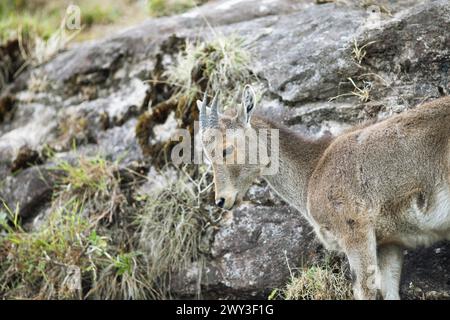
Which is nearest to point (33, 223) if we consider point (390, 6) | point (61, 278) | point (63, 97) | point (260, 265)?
point (61, 278)

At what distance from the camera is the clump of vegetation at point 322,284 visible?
6957mm

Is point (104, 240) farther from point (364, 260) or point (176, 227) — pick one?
point (364, 260)

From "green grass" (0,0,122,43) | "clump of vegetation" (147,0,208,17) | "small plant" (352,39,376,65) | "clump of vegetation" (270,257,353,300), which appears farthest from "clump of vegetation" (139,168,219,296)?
"green grass" (0,0,122,43)

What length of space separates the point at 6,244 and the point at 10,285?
0.50 m

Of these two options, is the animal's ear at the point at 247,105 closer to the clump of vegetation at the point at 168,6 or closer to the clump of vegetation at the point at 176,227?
the clump of vegetation at the point at 176,227

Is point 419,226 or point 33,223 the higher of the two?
point 419,226

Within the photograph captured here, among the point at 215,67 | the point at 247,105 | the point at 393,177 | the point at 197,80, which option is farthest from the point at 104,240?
the point at 393,177

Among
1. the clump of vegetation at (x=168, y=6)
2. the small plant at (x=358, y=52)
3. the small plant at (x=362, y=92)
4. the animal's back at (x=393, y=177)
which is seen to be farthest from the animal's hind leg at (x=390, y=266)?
the clump of vegetation at (x=168, y=6)

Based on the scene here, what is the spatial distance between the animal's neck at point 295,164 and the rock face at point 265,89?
2.70 feet

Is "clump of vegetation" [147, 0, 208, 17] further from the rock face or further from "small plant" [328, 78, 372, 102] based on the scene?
"small plant" [328, 78, 372, 102]

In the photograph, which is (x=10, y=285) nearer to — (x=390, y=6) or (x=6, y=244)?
(x=6, y=244)

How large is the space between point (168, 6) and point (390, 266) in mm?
6518

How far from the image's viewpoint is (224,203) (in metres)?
6.87

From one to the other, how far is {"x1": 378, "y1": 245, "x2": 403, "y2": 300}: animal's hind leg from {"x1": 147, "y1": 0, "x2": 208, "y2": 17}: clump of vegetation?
6.01 m
